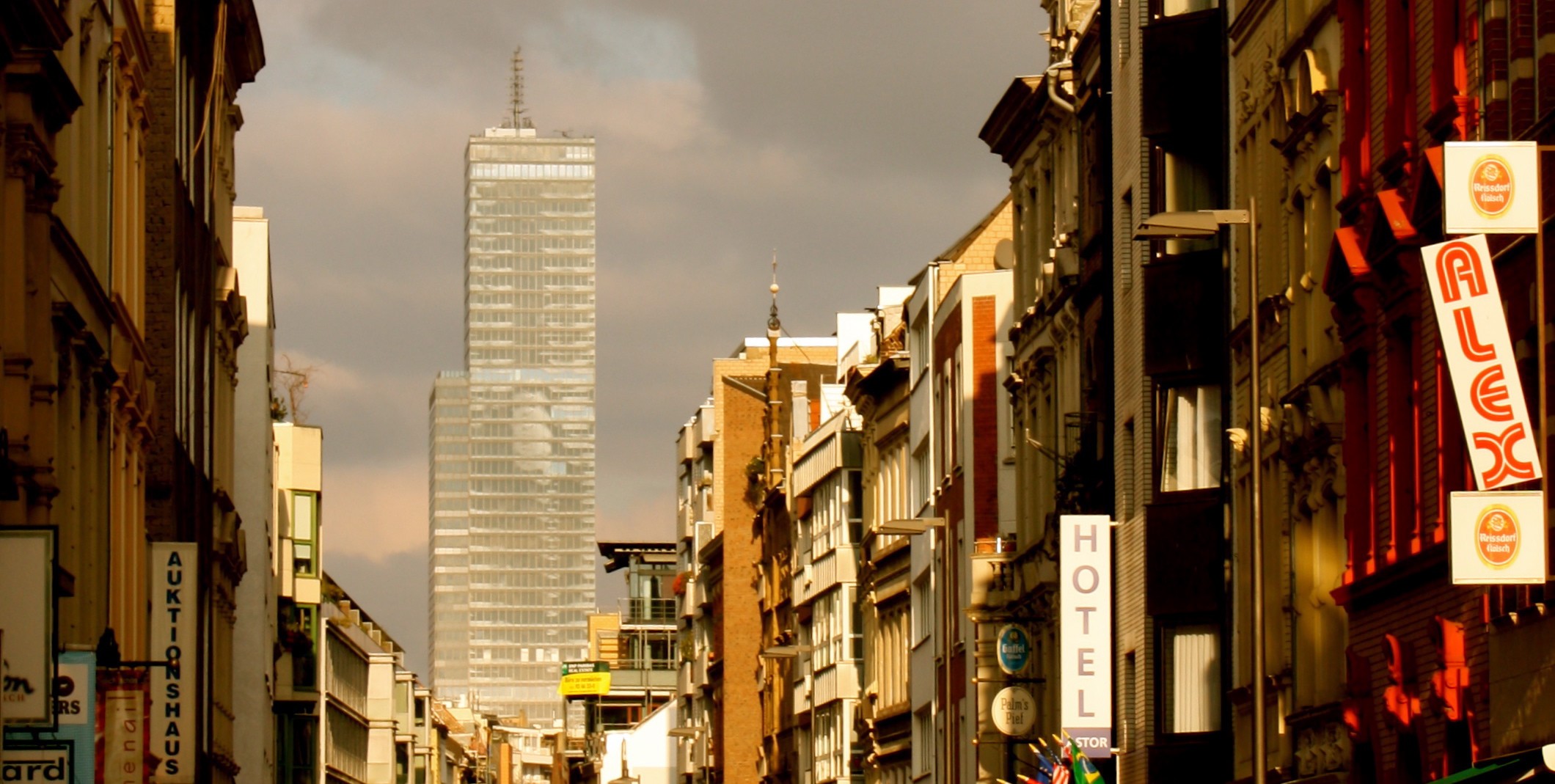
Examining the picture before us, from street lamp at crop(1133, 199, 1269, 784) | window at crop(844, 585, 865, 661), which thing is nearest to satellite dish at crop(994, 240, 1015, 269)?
window at crop(844, 585, 865, 661)

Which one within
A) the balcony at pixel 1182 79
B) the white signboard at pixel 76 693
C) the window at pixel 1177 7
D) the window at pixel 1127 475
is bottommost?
the white signboard at pixel 76 693

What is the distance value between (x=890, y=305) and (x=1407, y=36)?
1918 inches

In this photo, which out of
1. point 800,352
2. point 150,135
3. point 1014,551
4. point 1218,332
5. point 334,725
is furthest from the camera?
point 800,352

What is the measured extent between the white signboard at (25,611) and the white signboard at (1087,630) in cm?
2158

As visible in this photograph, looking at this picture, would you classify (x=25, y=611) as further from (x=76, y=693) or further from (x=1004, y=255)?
(x=1004, y=255)

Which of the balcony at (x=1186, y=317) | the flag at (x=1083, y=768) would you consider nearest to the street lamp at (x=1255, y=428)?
the balcony at (x=1186, y=317)

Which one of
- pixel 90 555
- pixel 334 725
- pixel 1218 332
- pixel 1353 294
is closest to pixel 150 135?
pixel 90 555

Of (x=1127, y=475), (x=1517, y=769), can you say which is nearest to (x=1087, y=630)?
(x=1127, y=475)

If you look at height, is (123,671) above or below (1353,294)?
below

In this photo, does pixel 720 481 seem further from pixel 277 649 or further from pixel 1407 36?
pixel 1407 36

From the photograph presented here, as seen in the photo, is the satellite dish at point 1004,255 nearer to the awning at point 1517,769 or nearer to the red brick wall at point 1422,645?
the red brick wall at point 1422,645

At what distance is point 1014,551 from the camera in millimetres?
53844

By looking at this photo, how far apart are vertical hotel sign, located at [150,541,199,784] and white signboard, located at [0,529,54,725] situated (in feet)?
60.9

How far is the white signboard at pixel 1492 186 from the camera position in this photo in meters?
22.5
